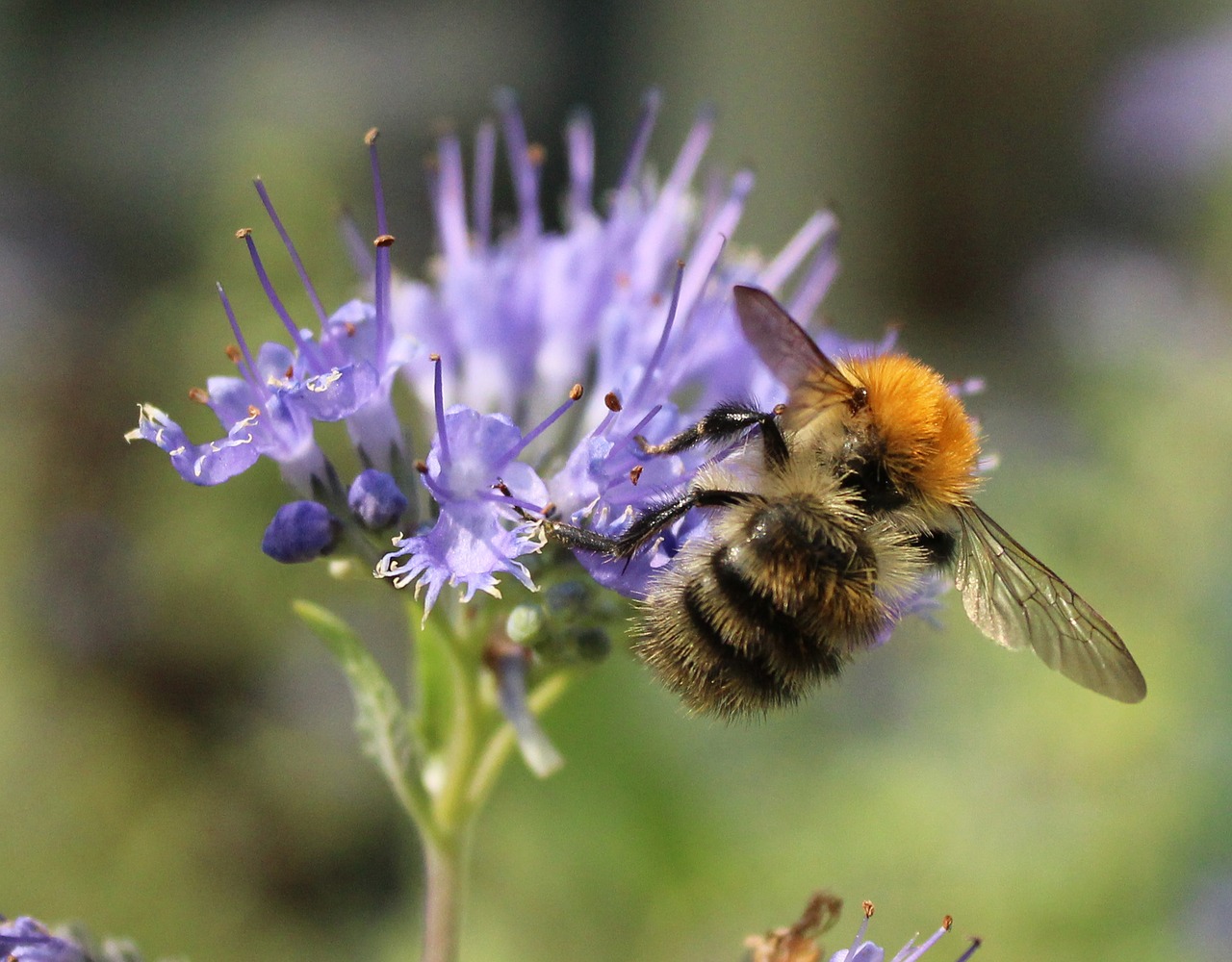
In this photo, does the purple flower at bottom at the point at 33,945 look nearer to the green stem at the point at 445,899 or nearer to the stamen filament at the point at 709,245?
the green stem at the point at 445,899

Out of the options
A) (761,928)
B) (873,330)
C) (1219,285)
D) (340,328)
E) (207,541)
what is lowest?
(761,928)

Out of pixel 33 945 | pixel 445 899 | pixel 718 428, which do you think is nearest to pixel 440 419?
pixel 718 428

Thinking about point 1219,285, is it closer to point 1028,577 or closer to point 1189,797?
point 1189,797

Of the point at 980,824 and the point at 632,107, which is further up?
the point at 632,107

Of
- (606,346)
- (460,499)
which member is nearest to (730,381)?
(606,346)

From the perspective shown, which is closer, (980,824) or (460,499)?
(460,499)

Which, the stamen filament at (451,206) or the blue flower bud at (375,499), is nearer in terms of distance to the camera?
the blue flower bud at (375,499)

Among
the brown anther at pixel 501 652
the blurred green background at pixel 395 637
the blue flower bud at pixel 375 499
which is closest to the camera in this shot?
the blue flower bud at pixel 375 499

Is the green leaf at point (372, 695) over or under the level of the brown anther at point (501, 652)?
under

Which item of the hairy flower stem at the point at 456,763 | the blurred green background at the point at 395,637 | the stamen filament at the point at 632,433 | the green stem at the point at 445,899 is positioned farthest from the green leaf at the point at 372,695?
the blurred green background at the point at 395,637
